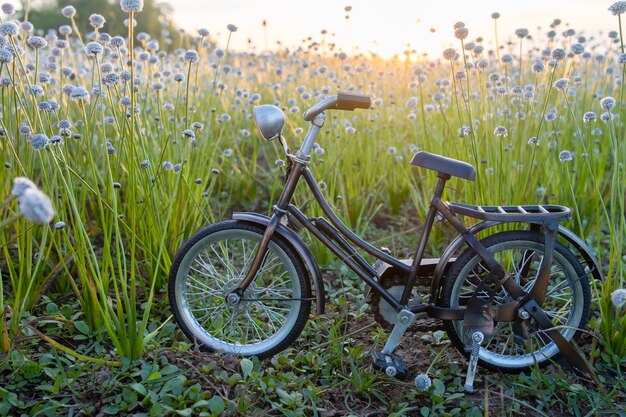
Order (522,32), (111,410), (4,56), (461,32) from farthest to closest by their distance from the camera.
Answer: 1. (522,32)
2. (461,32)
3. (4,56)
4. (111,410)

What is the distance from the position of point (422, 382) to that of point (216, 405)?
2.89 ft

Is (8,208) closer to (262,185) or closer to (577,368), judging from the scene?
(262,185)

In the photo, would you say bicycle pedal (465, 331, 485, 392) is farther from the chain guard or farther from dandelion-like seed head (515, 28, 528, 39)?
dandelion-like seed head (515, 28, 528, 39)

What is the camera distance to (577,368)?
282cm

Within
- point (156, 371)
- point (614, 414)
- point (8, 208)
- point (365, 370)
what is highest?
point (8, 208)

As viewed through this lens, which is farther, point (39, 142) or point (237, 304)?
point (237, 304)

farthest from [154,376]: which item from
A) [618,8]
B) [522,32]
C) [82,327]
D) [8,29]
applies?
[522,32]

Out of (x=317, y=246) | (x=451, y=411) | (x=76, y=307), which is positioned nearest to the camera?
(x=451, y=411)

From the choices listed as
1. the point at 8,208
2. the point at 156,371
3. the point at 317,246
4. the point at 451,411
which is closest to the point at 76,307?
the point at 8,208

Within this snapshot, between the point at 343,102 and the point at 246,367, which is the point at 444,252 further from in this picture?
the point at 246,367

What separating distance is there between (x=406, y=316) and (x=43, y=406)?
5.10 feet

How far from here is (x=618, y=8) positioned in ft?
8.96

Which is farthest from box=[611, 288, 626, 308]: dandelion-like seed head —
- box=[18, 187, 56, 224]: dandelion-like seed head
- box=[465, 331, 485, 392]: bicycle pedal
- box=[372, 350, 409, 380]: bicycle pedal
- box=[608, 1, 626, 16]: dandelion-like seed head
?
box=[18, 187, 56, 224]: dandelion-like seed head

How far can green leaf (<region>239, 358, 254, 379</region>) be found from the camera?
2.70 metres
